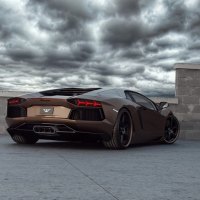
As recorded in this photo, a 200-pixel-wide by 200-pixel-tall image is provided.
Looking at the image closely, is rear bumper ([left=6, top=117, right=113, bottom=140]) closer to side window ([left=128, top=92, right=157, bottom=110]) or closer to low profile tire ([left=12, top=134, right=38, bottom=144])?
low profile tire ([left=12, top=134, right=38, bottom=144])

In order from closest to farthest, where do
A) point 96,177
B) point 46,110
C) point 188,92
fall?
point 96,177 < point 46,110 < point 188,92

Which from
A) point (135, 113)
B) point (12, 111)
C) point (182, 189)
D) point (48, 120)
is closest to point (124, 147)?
point (135, 113)

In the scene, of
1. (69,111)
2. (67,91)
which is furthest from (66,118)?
(67,91)

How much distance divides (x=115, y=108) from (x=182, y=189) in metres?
3.74

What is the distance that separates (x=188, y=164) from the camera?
596 cm

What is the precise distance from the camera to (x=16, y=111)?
7961mm

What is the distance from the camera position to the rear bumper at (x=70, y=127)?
744cm

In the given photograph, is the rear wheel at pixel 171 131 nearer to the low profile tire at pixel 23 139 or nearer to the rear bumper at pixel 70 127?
the rear bumper at pixel 70 127

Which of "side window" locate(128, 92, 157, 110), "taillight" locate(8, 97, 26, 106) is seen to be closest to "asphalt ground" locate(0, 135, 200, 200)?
"taillight" locate(8, 97, 26, 106)

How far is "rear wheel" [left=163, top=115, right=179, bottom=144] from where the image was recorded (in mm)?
10109

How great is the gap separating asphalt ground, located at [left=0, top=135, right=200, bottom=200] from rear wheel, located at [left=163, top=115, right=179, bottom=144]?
11.3ft

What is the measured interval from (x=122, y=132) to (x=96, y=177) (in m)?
3.49

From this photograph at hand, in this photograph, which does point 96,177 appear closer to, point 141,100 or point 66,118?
point 66,118

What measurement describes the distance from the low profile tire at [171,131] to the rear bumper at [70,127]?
2763 mm
